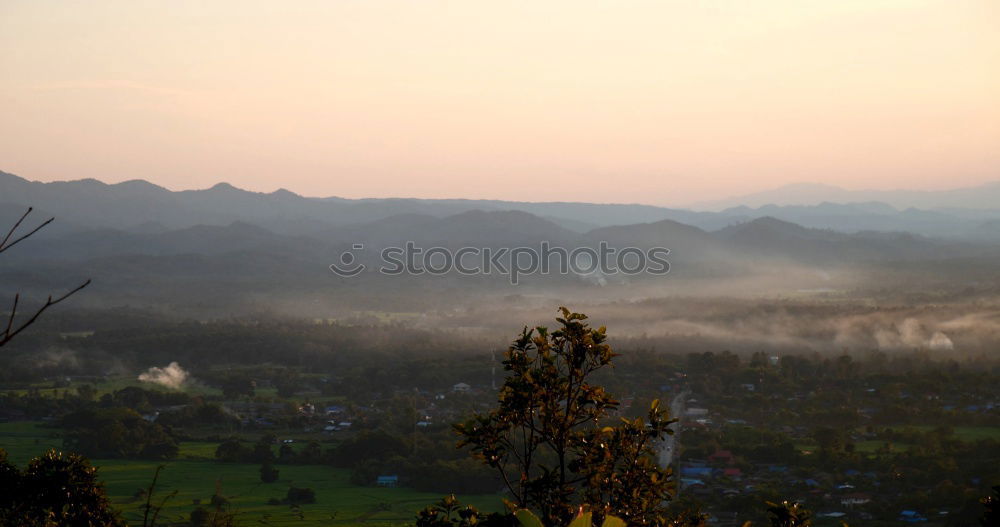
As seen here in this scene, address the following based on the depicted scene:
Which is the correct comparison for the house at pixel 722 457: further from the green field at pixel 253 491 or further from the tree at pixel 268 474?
the tree at pixel 268 474

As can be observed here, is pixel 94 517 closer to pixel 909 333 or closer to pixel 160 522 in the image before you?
pixel 160 522

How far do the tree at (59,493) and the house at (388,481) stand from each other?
81.5 feet

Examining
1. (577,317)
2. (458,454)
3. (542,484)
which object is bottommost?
(458,454)

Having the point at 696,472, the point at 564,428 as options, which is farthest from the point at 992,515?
the point at 696,472

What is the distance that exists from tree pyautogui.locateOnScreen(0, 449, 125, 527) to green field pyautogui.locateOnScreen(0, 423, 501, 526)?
17.6 metres

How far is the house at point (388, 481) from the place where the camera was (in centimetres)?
3822

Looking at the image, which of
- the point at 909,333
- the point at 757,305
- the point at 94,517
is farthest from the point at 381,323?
the point at 94,517

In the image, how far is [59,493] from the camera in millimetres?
Result: 13383

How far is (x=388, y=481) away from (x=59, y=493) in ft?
85.3

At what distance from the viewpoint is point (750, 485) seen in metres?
34.2

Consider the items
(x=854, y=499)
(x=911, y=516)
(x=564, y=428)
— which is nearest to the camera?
(x=564, y=428)

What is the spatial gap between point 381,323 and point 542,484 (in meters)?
105

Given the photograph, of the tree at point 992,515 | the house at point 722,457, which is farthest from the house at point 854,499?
the tree at point 992,515

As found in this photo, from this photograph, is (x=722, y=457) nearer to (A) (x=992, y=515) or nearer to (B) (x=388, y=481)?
(B) (x=388, y=481)
